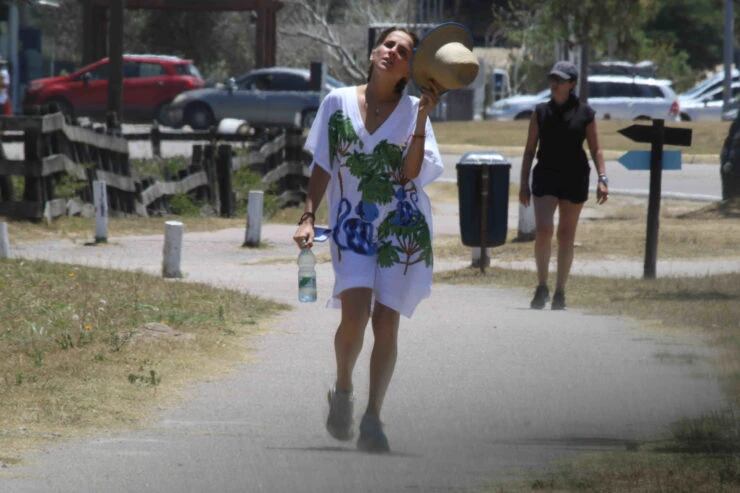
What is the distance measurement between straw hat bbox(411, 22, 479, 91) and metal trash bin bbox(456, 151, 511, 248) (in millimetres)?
7181

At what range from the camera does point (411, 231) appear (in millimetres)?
6941

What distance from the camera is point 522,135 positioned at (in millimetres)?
38906

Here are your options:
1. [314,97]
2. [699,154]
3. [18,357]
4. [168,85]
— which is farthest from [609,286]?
[168,85]

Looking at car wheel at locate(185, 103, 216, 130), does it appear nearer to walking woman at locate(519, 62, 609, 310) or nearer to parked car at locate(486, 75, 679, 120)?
parked car at locate(486, 75, 679, 120)

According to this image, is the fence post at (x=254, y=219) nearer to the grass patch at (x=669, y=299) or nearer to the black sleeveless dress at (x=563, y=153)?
the grass patch at (x=669, y=299)

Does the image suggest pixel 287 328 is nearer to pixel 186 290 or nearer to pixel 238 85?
pixel 186 290

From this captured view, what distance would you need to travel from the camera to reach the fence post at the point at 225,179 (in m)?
21.4

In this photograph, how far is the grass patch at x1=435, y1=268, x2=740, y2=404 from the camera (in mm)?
10531

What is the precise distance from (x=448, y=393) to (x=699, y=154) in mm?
25030

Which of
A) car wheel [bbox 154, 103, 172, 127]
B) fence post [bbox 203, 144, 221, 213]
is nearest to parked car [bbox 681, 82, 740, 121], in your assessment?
car wheel [bbox 154, 103, 172, 127]

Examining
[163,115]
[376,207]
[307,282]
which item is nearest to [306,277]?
[307,282]

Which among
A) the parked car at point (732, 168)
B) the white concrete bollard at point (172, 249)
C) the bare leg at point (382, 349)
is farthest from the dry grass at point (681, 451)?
the parked car at point (732, 168)

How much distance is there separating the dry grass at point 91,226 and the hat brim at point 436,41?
11.0 metres

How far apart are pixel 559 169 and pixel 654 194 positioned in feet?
7.00
